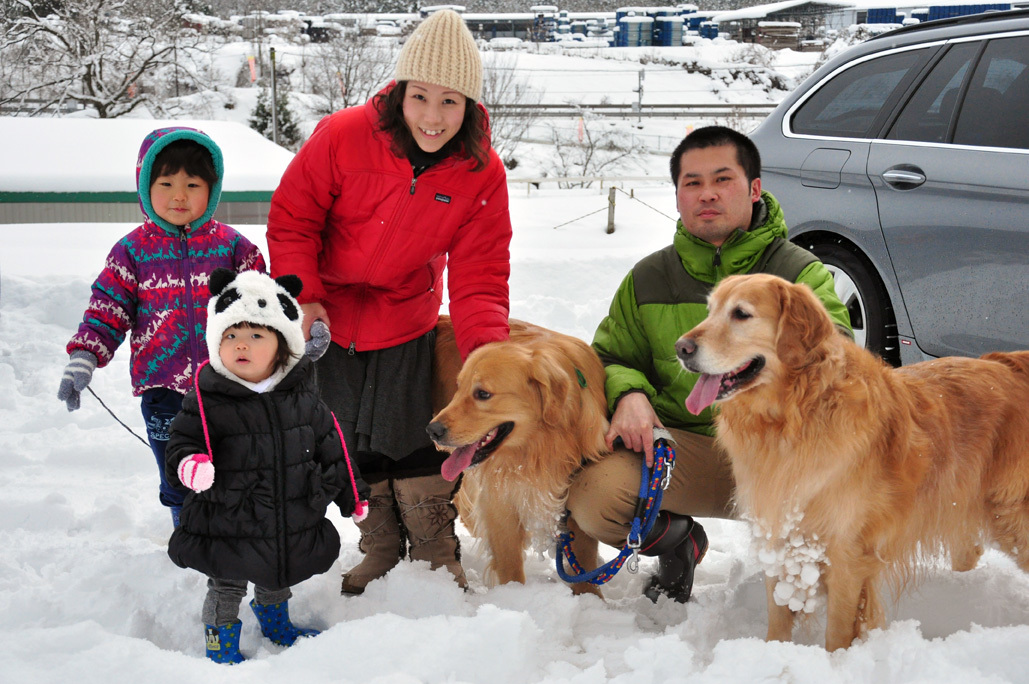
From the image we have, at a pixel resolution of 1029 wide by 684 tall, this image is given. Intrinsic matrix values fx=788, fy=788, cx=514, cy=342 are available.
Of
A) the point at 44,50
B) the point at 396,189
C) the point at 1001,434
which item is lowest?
the point at 1001,434

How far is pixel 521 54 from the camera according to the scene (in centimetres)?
2934

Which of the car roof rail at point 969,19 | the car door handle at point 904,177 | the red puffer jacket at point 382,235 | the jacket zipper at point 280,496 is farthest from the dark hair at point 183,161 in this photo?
the car roof rail at point 969,19

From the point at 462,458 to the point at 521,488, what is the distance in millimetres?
260

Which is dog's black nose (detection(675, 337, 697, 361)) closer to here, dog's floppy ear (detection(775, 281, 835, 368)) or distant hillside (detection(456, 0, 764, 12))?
dog's floppy ear (detection(775, 281, 835, 368))

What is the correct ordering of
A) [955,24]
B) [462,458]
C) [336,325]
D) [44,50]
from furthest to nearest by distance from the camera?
[44,50]
[955,24]
[336,325]
[462,458]

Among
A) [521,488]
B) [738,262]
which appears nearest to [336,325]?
[521,488]

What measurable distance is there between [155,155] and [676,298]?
1.84 m

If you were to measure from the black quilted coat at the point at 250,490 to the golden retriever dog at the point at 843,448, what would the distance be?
112cm

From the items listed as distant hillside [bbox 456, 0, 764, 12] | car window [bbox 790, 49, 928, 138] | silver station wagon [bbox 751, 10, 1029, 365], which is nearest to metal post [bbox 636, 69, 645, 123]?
distant hillside [bbox 456, 0, 764, 12]

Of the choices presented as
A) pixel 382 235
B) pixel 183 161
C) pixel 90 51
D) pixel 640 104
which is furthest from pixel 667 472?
pixel 640 104

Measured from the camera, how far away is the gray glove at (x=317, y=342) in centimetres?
246

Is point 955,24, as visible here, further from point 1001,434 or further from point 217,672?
point 217,672

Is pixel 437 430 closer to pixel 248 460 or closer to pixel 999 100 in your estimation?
pixel 248 460

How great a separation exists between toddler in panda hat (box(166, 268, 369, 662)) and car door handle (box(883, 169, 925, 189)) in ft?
9.72
